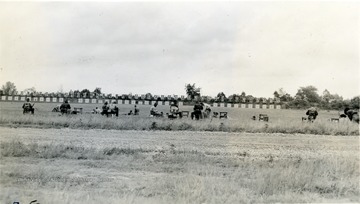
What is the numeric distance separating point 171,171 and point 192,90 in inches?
111

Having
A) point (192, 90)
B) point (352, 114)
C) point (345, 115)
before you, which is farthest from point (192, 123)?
point (352, 114)

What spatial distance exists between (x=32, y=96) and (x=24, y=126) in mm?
3811

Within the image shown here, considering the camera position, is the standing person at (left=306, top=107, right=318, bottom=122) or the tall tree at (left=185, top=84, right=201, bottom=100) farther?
the standing person at (left=306, top=107, right=318, bottom=122)

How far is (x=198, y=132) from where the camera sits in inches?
642

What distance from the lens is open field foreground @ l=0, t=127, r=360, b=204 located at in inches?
307

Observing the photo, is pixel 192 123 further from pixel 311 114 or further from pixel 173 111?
pixel 311 114

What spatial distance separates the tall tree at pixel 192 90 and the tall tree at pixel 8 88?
438cm

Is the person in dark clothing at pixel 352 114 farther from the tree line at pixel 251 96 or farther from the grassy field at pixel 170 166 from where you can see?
the grassy field at pixel 170 166

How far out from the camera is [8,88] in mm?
9555

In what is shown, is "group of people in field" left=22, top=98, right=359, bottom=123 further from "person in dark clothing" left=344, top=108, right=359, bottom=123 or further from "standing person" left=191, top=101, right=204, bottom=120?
"person in dark clothing" left=344, top=108, right=359, bottom=123

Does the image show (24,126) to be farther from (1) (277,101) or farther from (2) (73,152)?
(1) (277,101)

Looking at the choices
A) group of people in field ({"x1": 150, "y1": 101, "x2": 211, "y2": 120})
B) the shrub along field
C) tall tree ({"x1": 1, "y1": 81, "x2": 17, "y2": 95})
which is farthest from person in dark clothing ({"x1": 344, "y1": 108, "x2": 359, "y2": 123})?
tall tree ({"x1": 1, "y1": 81, "x2": 17, "y2": 95})

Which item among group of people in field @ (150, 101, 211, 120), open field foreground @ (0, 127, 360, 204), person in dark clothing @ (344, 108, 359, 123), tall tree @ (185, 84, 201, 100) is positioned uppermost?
tall tree @ (185, 84, 201, 100)

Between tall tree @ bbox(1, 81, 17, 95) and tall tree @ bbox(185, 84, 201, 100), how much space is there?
438 cm
